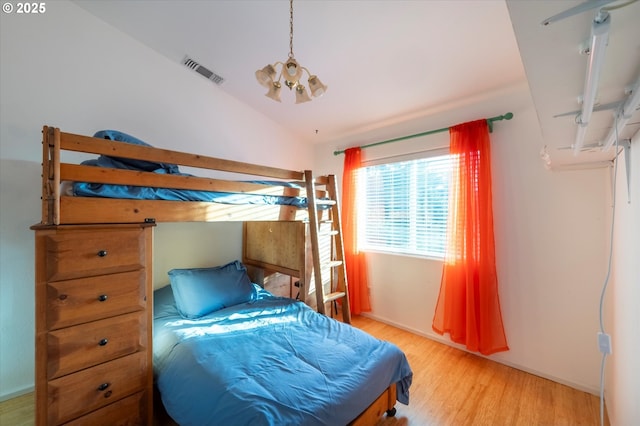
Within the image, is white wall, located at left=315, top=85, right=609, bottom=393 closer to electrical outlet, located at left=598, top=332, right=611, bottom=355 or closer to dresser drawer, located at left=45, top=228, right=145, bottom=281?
electrical outlet, located at left=598, top=332, right=611, bottom=355

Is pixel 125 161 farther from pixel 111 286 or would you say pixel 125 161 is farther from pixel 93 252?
pixel 111 286

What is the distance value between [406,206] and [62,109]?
131 inches

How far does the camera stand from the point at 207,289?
2.30 m

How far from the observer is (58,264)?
129cm

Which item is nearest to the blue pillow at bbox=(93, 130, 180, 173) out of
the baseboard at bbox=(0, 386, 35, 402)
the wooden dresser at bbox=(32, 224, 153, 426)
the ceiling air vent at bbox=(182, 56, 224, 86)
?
the wooden dresser at bbox=(32, 224, 153, 426)

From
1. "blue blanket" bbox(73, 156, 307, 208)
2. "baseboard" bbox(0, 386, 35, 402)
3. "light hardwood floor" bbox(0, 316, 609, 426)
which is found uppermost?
"blue blanket" bbox(73, 156, 307, 208)

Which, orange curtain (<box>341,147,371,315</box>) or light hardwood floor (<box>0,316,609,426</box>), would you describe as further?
orange curtain (<box>341,147,371,315</box>)

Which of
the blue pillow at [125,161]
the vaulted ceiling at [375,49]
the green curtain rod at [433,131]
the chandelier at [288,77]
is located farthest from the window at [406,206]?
the blue pillow at [125,161]

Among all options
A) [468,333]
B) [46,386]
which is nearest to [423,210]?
[468,333]

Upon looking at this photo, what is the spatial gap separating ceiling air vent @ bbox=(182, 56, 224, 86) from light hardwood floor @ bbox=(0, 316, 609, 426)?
3026mm

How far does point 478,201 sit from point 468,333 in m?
1.23

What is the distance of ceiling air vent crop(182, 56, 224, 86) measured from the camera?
254 cm

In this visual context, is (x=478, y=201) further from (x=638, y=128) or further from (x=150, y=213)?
(x=150, y=213)

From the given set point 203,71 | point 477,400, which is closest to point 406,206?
point 477,400
